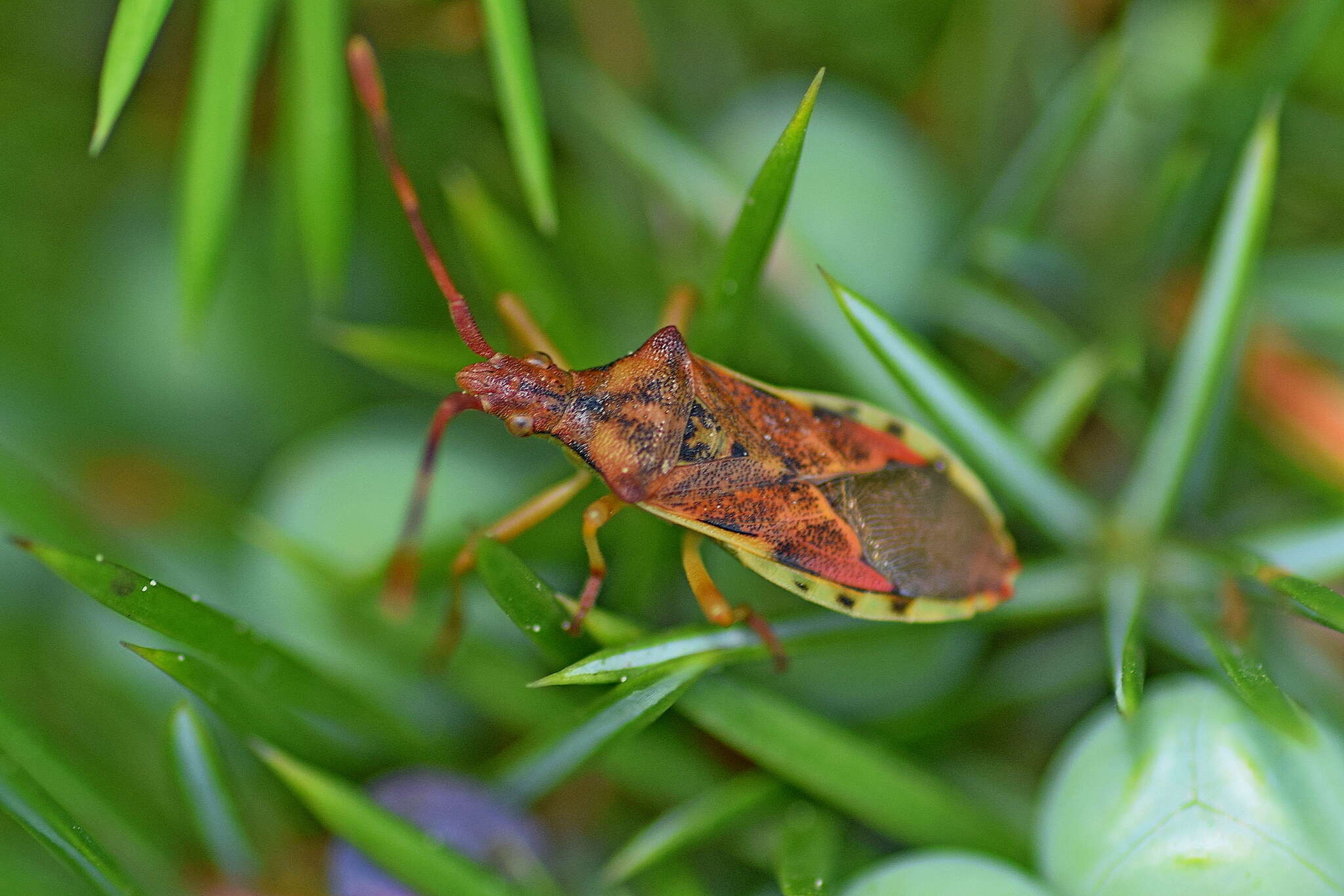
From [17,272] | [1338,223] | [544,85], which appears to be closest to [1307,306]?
[1338,223]

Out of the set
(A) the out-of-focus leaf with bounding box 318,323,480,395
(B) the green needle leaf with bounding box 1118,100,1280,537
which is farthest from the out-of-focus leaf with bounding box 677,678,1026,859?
(A) the out-of-focus leaf with bounding box 318,323,480,395

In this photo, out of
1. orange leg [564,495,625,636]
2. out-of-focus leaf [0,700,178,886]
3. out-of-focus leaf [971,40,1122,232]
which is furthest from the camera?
out-of-focus leaf [971,40,1122,232]

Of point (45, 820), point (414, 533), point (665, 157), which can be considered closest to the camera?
point (45, 820)

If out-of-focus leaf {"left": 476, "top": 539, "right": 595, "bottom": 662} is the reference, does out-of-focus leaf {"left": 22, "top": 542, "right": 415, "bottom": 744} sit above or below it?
below

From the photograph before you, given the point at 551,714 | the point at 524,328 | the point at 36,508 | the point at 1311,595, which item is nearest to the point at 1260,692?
the point at 1311,595

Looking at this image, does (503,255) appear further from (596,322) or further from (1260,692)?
(1260,692)

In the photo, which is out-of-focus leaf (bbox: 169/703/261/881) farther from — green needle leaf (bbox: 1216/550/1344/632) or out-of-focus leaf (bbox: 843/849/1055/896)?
green needle leaf (bbox: 1216/550/1344/632)

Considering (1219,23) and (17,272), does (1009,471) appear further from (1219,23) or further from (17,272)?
(17,272)
